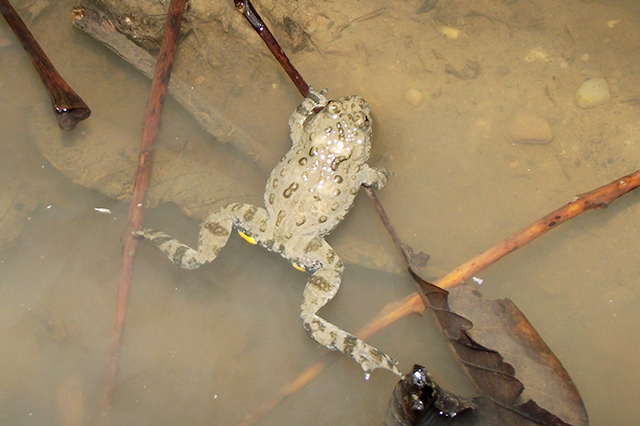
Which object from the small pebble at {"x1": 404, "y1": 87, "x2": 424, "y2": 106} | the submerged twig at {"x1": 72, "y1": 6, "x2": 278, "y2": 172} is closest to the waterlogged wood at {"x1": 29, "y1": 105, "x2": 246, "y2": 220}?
the submerged twig at {"x1": 72, "y1": 6, "x2": 278, "y2": 172}

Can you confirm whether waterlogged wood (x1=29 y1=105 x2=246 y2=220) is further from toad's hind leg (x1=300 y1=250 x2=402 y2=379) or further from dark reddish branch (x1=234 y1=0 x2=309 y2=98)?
toad's hind leg (x1=300 y1=250 x2=402 y2=379)

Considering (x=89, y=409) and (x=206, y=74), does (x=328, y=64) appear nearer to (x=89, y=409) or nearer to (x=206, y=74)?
(x=206, y=74)

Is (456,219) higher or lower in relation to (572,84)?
lower

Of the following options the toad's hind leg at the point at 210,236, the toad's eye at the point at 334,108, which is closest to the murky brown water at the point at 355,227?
the toad's hind leg at the point at 210,236

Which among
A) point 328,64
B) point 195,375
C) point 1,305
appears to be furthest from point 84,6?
point 195,375

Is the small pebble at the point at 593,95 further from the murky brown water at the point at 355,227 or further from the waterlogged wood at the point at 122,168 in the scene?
the waterlogged wood at the point at 122,168
